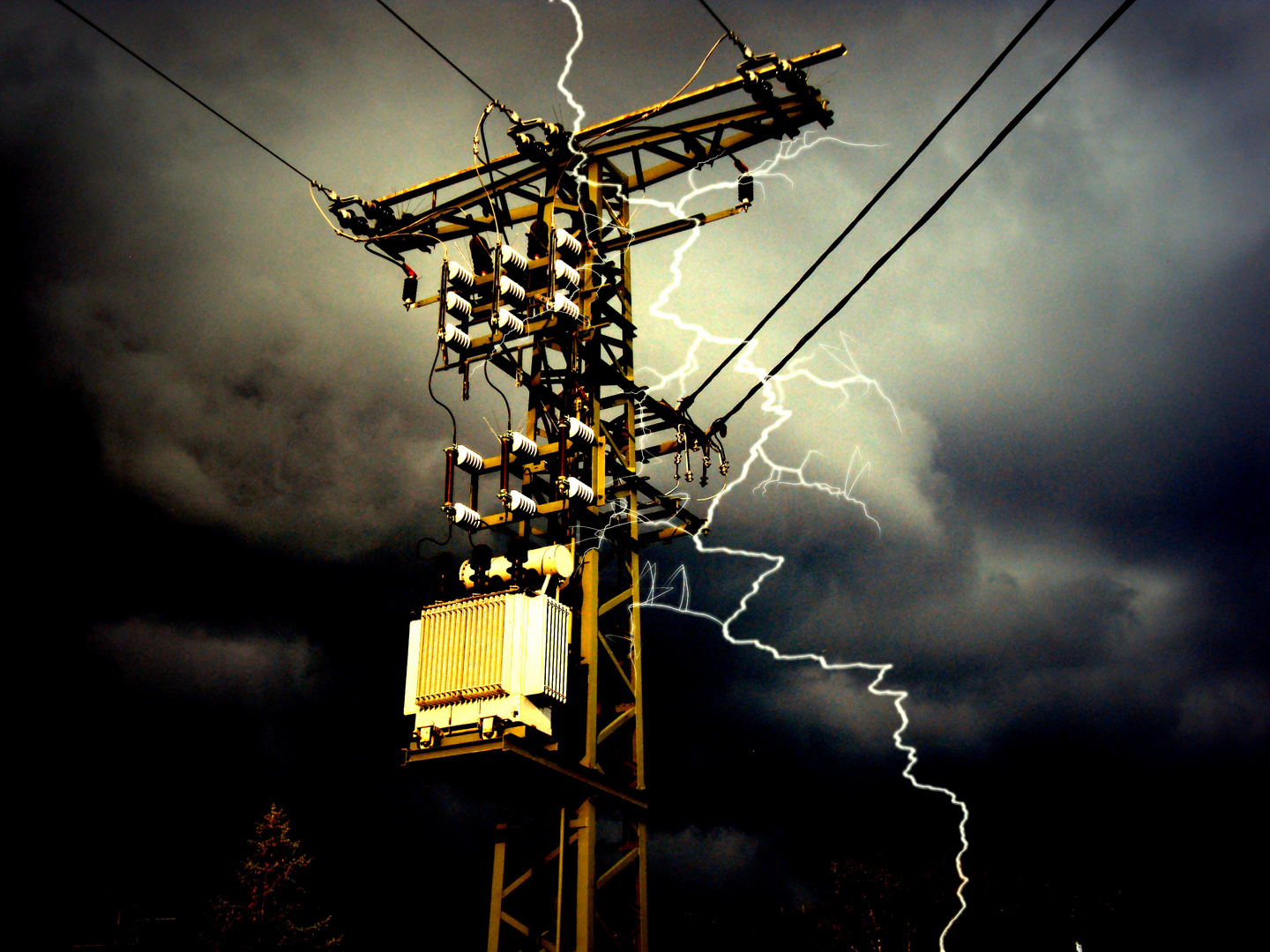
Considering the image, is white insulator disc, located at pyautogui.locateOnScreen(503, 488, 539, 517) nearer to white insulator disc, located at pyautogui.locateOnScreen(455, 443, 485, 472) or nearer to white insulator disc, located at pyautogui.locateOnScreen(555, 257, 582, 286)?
white insulator disc, located at pyautogui.locateOnScreen(455, 443, 485, 472)

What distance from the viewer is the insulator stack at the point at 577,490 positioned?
12.0 metres

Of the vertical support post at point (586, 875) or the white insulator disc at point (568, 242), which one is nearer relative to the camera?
the vertical support post at point (586, 875)

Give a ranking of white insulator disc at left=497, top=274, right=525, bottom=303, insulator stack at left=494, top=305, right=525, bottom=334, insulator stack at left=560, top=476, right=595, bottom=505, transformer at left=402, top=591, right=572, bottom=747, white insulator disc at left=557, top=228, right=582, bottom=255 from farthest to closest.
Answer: white insulator disc at left=557, top=228, right=582, bottom=255, white insulator disc at left=497, top=274, right=525, bottom=303, insulator stack at left=494, top=305, right=525, bottom=334, insulator stack at left=560, top=476, right=595, bottom=505, transformer at left=402, top=591, right=572, bottom=747

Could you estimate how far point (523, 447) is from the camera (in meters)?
12.4

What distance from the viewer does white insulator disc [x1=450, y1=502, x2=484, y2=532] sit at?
11.9 metres

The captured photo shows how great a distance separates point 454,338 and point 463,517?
2.33 metres

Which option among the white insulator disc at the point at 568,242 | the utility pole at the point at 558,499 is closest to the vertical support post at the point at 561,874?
the utility pole at the point at 558,499

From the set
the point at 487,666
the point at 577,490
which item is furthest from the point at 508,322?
the point at 487,666

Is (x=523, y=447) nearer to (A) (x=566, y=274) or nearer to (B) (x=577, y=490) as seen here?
(B) (x=577, y=490)

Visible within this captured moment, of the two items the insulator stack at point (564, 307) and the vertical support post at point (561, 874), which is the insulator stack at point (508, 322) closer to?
the insulator stack at point (564, 307)

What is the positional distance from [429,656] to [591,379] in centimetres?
442

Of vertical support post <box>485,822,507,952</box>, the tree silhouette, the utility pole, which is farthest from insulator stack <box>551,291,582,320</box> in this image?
the tree silhouette

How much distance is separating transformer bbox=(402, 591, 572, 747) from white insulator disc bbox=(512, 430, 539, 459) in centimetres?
205

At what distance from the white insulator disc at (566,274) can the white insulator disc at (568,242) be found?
246mm
